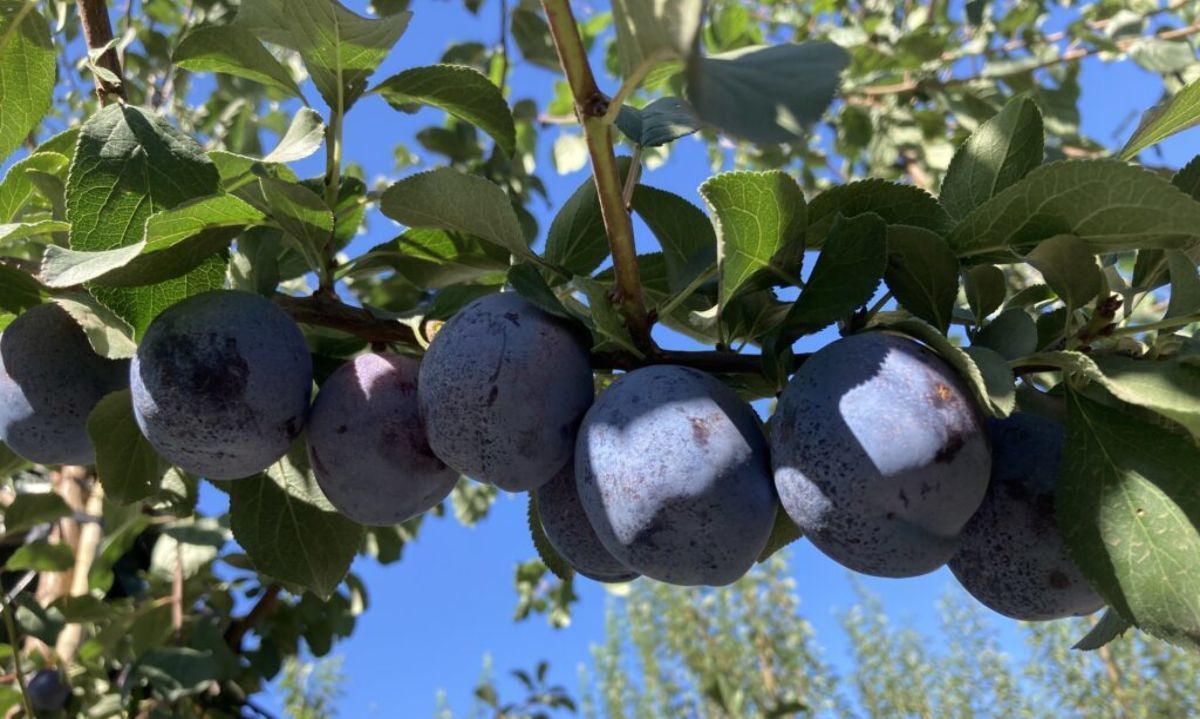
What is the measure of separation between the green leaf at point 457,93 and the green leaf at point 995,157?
1.41 ft

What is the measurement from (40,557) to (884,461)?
1.58 meters

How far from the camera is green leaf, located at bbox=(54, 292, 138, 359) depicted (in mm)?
827

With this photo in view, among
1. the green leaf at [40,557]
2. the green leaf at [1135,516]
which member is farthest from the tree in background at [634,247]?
the green leaf at [40,557]

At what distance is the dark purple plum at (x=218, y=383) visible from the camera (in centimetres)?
75

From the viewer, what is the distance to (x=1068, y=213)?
26.3 inches

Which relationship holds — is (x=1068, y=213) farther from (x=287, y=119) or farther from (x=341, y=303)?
(x=287, y=119)

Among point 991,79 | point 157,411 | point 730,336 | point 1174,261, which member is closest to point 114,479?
point 157,411

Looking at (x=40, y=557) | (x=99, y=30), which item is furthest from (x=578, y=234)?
(x=40, y=557)

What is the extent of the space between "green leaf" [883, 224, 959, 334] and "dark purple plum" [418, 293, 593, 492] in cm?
25

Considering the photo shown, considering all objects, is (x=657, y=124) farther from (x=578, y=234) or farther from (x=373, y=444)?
(x=373, y=444)

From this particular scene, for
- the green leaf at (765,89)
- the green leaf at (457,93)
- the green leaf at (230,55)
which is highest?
the green leaf at (765,89)

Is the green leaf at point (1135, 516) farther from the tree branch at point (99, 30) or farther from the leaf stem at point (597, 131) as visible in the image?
the tree branch at point (99, 30)

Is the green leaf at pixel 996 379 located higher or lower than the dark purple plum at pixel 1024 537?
higher

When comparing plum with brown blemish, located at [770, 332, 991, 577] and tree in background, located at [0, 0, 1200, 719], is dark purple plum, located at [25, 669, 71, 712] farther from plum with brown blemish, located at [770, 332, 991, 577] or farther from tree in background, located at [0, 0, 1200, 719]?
plum with brown blemish, located at [770, 332, 991, 577]
